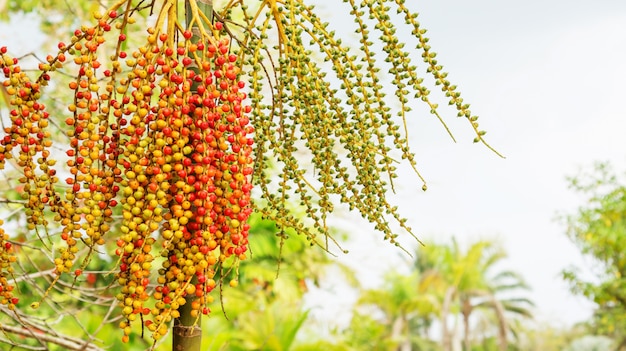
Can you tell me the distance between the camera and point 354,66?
59.2 inches

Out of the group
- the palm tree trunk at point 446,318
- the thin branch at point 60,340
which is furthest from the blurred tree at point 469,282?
the thin branch at point 60,340

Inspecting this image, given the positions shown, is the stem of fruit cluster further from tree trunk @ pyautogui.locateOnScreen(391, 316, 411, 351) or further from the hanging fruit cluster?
tree trunk @ pyautogui.locateOnScreen(391, 316, 411, 351)

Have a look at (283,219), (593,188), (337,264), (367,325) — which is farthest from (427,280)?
(283,219)

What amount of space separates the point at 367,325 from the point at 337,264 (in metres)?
8.22

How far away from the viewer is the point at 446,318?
21.8 metres

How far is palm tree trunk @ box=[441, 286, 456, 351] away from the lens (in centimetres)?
2169

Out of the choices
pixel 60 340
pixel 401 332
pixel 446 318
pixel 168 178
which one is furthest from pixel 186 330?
pixel 401 332

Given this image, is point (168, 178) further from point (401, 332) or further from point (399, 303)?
point (401, 332)

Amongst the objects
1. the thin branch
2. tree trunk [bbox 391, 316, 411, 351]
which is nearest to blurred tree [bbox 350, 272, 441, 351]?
tree trunk [bbox 391, 316, 411, 351]

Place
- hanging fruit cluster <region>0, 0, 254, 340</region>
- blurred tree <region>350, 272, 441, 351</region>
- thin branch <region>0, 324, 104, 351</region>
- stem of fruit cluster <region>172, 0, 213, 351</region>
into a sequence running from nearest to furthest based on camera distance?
1. hanging fruit cluster <region>0, 0, 254, 340</region>
2. stem of fruit cluster <region>172, 0, 213, 351</region>
3. thin branch <region>0, 324, 104, 351</region>
4. blurred tree <region>350, 272, 441, 351</region>

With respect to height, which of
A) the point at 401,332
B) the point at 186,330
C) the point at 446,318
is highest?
the point at 401,332

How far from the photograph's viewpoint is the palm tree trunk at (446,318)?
21.7m

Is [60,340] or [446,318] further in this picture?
[446,318]

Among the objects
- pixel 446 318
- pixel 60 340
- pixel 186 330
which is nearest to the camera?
pixel 186 330
